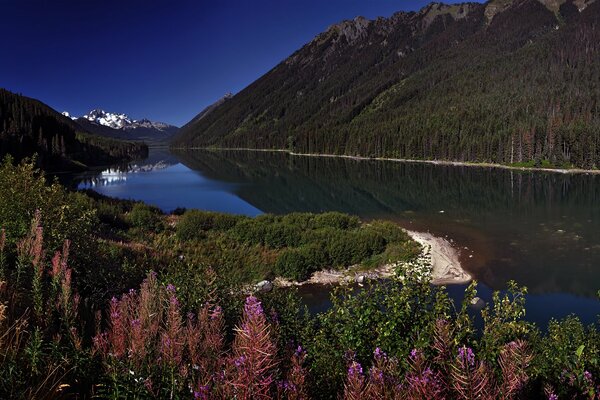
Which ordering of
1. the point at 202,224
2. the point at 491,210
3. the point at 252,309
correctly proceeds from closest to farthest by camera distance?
the point at 252,309 → the point at 202,224 → the point at 491,210

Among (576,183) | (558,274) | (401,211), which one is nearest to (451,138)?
(576,183)

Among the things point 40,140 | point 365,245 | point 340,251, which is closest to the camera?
point 340,251

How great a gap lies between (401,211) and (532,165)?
264ft

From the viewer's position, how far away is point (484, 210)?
5119cm

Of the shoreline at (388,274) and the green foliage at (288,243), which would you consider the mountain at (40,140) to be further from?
the shoreline at (388,274)

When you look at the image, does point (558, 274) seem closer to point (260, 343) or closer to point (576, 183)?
point (260, 343)

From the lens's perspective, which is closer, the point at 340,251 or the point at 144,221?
the point at 340,251

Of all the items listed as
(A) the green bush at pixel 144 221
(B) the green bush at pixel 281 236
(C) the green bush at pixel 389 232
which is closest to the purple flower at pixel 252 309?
(B) the green bush at pixel 281 236

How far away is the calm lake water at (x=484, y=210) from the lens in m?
24.9

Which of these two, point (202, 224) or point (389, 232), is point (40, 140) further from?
point (389, 232)

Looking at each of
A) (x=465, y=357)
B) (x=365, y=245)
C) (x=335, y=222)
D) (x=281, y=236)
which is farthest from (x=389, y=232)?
(x=465, y=357)

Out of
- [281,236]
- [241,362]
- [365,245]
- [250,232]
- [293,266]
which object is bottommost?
[293,266]

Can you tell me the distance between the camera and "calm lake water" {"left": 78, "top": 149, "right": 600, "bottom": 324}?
24.9 meters

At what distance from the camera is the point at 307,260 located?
25984 millimetres
